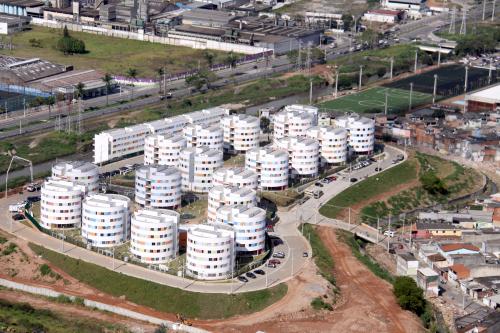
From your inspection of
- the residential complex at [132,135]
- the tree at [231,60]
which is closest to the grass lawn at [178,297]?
the residential complex at [132,135]

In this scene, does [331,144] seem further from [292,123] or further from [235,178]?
[235,178]

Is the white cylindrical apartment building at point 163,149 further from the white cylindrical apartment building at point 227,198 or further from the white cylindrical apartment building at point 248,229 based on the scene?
the white cylindrical apartment building at point 248,229

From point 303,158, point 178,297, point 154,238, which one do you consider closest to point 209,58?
point 303,158

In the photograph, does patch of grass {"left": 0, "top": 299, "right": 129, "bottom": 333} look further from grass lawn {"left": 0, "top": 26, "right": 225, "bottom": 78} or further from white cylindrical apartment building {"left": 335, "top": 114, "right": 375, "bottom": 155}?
grass lawn {"left": 0, "top": 26, "right": 225, "bottom": 78}

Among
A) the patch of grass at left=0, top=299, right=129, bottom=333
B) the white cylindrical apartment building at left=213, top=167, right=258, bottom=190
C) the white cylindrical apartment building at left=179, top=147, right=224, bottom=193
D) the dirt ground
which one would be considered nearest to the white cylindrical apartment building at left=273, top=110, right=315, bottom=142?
the white cylindrical apartment building at left=179, top=147, right=224, bottom=193

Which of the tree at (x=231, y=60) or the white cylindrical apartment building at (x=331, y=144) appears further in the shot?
the tree at (x=231, y=60)

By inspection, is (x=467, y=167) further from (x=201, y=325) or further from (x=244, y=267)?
(x=201, y=325)
